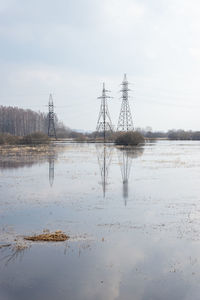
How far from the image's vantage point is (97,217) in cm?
956

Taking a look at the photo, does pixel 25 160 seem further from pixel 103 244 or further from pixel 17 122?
pixel 17 122

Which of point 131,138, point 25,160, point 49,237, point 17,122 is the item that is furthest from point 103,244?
point 17,122

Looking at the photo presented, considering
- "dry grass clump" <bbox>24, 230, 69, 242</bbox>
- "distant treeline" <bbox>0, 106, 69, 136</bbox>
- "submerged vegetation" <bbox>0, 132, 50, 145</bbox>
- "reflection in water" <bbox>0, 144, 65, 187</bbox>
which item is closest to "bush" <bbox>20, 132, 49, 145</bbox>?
"submerged vegetation" <bbox>0, 132, 50, 145</bbox>

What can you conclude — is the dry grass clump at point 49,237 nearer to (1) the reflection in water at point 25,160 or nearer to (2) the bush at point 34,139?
(1) the reflection in water at point 25,160

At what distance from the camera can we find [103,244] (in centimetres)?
732

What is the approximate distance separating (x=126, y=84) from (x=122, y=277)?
6097 cm

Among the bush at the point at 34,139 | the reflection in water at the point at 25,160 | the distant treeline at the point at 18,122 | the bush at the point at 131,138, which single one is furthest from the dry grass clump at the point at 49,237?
the distant treeline at the point at 18,122

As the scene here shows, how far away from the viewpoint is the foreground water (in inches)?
212

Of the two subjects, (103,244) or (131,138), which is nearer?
(103,244)

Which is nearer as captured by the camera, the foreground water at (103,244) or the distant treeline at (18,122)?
the foreground water at (103,244)

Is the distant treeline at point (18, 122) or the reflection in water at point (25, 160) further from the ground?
the distant treeline at point (18, 122)

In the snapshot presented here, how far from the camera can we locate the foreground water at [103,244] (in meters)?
5.38

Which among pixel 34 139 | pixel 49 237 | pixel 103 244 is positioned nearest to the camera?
pixel 103 244

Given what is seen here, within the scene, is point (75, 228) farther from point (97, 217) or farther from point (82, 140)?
point (82, 140)
